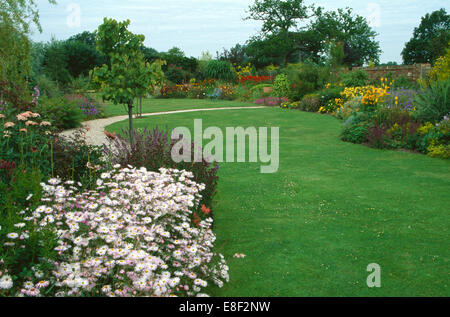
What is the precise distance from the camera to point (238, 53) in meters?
43.4

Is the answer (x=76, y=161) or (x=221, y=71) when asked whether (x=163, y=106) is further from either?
(x=76, y=161)

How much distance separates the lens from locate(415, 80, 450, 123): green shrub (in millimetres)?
9904

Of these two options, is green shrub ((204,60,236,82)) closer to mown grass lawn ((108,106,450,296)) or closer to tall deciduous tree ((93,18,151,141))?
mown grass lawn ((108,106,450,296))

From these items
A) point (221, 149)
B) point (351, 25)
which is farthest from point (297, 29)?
point (221, 149)

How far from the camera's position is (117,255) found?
114 inches

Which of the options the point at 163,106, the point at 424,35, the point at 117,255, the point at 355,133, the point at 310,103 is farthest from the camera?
the point at 424,35

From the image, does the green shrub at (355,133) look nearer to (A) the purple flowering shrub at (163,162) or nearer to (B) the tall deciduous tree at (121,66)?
(B) the tall deciduous tree at (121,66)

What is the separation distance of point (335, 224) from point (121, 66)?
490 centimetres

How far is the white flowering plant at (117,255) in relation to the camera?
2.86 meters

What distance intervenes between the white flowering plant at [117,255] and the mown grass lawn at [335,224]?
0.40 metres

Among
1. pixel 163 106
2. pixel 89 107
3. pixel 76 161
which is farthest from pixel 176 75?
pixel 76 161

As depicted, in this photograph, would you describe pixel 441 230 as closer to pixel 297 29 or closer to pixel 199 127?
pixel 199 127

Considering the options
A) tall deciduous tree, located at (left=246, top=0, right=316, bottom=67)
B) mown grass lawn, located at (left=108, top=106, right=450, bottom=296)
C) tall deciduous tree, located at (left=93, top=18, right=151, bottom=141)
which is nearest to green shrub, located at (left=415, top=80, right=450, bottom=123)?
mown grass lawn, located at (left=108, top=106, right=450, bottom=296)

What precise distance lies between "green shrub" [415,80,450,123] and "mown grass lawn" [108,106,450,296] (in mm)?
1643
